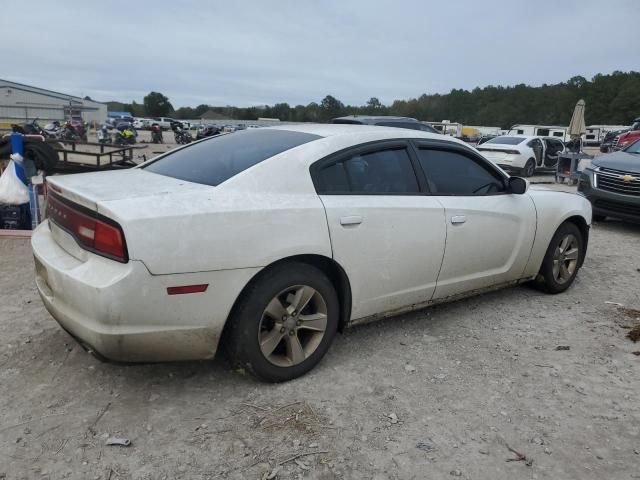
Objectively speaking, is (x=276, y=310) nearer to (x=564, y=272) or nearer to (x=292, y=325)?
(x=292, y=325)

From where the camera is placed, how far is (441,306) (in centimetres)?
431

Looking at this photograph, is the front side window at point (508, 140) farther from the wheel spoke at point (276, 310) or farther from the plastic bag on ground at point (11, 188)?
the wheel spoke at point (276, 310)

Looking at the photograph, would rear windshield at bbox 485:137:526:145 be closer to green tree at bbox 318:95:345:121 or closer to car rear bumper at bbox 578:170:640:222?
car rear bumper at bbox 578:170:640:222

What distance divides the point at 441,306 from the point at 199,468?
259cm

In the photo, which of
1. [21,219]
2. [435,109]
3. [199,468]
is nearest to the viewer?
[199,468]

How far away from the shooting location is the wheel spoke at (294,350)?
9.67ft

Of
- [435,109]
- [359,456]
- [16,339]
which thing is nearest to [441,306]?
[359,456]

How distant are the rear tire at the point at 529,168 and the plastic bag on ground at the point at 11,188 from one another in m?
14.6

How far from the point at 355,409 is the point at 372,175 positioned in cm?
149

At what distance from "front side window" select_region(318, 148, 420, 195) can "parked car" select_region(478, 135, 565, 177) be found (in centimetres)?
1279

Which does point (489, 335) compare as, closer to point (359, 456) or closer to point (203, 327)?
point (359, 456)

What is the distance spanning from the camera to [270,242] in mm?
2742

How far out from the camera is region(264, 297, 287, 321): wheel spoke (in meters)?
2.81

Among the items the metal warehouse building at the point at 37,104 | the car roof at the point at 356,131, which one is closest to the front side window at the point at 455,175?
the car roof at the point at 356,131
